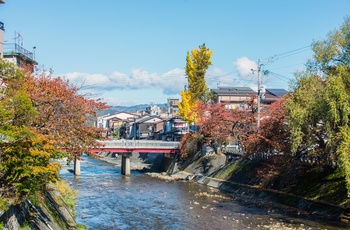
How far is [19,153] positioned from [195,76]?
52.2 m

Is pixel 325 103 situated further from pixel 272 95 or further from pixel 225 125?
pixel 272 95

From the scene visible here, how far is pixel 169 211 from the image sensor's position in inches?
1204

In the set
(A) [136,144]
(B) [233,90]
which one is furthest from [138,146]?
(B) [233,90]

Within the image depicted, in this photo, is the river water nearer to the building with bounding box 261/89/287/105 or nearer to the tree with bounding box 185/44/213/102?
the tree with bounding box 185/44/213/102

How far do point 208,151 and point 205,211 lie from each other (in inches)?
958

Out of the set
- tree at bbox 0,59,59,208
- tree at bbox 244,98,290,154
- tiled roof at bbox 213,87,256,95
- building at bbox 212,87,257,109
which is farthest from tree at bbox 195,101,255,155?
tree at bbox 0,59,59,208

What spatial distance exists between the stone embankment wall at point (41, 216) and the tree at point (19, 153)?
67 centimetres

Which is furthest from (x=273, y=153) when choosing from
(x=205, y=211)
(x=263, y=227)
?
(x=263, y=227)

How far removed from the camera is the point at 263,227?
25359mm

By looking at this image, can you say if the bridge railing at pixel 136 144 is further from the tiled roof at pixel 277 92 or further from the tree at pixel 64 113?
the tiled roof at pixel 277 92

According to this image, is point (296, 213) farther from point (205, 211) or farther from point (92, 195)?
point (92, 195)

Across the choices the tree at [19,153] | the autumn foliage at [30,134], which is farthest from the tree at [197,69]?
the tree at [19,153]

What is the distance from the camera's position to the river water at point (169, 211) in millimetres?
25891

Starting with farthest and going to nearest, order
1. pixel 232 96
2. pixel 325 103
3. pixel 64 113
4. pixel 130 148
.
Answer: pixel 232 96, pixel 130 148, pixel 325 103, pixel 64 113
